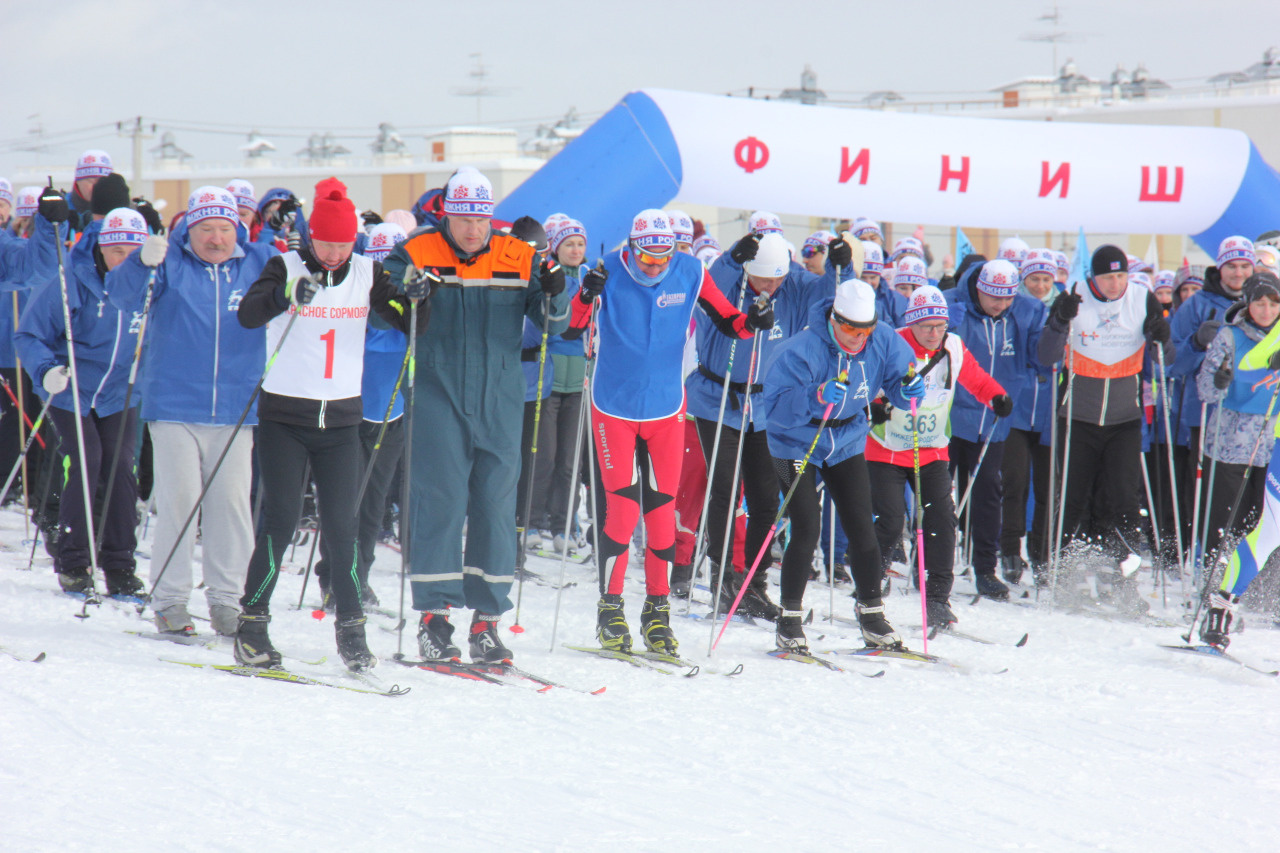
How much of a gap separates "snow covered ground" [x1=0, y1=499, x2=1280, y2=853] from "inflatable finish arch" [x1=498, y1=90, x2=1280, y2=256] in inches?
193

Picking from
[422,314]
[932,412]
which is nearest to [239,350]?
[422,314]

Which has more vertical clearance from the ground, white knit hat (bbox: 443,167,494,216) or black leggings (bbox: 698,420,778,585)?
white knit hat (bbox: 443,167,494,216)

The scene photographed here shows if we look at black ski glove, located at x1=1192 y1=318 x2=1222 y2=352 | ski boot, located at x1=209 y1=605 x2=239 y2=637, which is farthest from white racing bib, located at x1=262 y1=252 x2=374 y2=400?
black ski glove, located at x1=1192 y1=318 x2=1222 y2=352

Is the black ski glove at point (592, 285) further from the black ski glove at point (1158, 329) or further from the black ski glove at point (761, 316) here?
the black ski glove at point (1158, 329)

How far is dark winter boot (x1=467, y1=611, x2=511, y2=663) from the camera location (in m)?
4.45

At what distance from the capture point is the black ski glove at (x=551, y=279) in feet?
14.2

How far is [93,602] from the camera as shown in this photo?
5.04 metres

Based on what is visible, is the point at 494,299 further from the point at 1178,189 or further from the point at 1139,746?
the point at 1178,189

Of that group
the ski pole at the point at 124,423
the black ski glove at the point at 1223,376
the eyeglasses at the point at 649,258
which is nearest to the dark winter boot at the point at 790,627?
the eyeglasses at the point at 649,258

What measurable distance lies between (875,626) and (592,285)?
196 centimetres

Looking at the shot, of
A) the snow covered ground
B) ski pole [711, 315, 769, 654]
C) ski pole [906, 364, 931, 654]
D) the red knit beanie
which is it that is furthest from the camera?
ski pole [711, 315, 769, 654]

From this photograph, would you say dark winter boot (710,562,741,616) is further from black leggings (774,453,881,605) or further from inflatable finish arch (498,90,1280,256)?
inflatable finish arch (498,90,1280,256)

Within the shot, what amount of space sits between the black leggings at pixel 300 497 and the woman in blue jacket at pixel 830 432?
1.86m

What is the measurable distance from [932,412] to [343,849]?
12.8 feet
